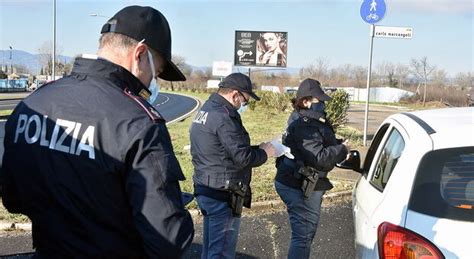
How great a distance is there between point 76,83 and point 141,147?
37 centimetres

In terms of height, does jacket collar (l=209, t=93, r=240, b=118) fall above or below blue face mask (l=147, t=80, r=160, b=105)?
below

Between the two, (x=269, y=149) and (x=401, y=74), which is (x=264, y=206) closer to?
(x=269, y=149)

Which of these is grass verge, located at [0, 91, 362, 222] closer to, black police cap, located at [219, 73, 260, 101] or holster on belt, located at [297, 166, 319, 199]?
holster on belt, located at [297, 166, 319, 199]

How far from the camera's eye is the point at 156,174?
1.63m

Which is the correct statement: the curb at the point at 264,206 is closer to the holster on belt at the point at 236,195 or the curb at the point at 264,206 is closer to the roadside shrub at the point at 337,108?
the holster on belt at the point at 236,195

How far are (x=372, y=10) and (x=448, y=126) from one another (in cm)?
847

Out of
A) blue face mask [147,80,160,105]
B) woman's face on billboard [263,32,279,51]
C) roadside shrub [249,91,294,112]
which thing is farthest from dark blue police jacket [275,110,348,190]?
woman's face on billboard [263,32,279,51]

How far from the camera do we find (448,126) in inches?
103

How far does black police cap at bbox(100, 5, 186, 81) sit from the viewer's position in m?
1.80

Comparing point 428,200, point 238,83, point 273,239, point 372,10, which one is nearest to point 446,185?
point 428,200

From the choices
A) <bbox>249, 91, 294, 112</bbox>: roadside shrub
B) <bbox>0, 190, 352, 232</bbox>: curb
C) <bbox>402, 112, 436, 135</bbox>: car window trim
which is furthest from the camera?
<bbox>249, 91, 294, 112</bbox>: roadside shrub

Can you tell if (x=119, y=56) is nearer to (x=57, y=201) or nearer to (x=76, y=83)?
(x=76, y=83)

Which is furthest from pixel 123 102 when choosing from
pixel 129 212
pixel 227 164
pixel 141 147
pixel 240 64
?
pixel 240 64

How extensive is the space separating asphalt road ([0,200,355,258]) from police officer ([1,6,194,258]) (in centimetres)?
327
